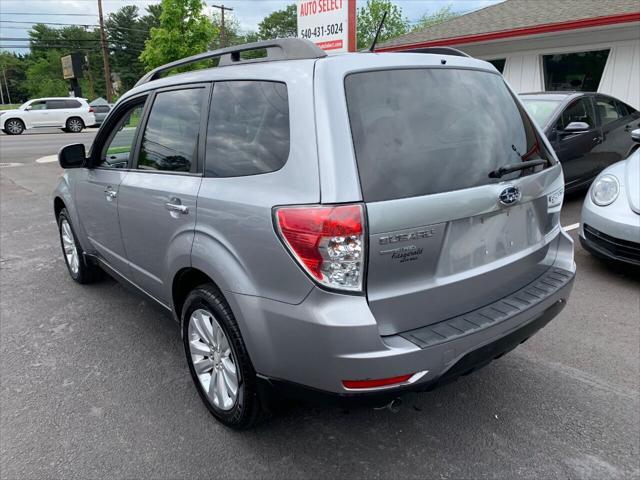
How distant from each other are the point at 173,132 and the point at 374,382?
5.91ft

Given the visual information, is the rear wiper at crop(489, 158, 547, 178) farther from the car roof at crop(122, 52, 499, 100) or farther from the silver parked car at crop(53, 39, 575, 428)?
the car roof at crop(122, 52, 499, 100)

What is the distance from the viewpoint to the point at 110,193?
11.0ft

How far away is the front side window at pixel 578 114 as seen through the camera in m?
6.70

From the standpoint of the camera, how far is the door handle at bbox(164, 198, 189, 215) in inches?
98.6

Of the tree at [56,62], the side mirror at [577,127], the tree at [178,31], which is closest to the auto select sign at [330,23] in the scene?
the side mirror at [577,127]

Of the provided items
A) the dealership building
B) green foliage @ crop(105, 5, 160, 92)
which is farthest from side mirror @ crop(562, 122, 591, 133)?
green foliage @ crop(105, 5, 160, 92)

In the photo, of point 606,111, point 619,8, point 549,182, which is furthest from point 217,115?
point 619,8

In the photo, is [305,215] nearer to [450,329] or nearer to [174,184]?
[450,329]

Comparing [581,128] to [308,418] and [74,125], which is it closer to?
[308,418]

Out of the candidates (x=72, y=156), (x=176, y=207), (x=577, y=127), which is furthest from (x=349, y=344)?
(x=577, y=127)

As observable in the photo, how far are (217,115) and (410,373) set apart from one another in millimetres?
1543

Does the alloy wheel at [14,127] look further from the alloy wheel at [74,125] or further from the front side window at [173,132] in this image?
the front side window at [173,132]

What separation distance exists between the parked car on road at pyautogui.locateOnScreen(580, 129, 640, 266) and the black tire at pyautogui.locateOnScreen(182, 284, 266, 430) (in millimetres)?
3531

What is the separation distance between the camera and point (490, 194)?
218 cm
